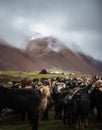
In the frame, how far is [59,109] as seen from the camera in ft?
85.0

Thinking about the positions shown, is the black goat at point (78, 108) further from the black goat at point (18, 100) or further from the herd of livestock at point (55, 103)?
the black goat at point (18, 100)

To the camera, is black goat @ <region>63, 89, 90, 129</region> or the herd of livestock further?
black goat @ <region>63, 89, 90, 129</region>

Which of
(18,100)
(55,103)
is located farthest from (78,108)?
(55,103)

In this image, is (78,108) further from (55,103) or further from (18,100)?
(55,103)

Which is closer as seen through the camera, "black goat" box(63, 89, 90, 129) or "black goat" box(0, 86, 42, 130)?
"black goat" box(0, 86, 42, 130)

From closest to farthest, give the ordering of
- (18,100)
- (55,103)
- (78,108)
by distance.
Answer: (18,100)
(78,108)
(55,103)

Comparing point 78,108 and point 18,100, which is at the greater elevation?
point 18,100

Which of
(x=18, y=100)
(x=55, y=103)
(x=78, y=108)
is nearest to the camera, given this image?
(x=18, y=100)

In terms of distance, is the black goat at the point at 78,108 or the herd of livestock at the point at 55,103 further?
the black goat at the point at 78,108

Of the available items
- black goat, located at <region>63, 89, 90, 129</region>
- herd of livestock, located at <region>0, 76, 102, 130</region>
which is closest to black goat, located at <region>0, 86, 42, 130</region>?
herd of livestock, located at <region>0, 76, 102, 130</region>

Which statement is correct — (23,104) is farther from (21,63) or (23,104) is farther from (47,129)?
(21,63)

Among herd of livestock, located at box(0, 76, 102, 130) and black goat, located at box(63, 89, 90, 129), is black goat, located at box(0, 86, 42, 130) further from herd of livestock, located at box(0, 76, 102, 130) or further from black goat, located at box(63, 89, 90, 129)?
black goat, located at box(63, 89, 90, 129)

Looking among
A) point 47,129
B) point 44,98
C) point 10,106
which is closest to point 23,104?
point 10,106

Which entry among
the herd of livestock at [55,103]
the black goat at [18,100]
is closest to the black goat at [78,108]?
the herd of livestock at [55,103]
